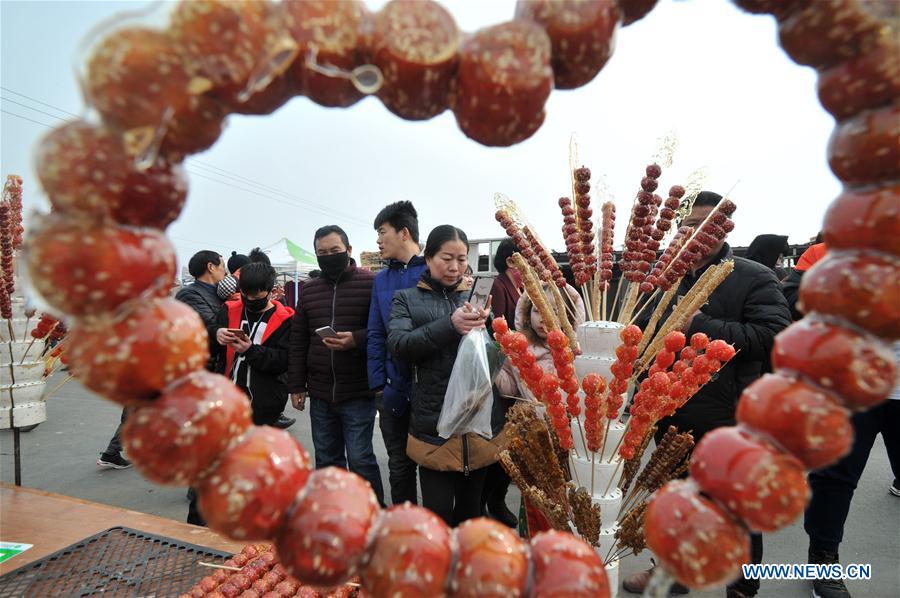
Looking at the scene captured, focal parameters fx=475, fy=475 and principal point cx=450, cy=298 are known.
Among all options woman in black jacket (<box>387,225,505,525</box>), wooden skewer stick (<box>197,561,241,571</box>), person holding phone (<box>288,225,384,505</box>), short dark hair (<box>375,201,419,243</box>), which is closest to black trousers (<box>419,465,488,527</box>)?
woman in black jacket (<box>387,225,505,525</box>)

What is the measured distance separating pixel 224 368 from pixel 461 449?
6.66 feet

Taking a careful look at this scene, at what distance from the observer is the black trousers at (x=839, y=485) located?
2.47 m

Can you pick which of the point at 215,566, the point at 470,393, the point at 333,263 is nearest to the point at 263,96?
the point at 215,566

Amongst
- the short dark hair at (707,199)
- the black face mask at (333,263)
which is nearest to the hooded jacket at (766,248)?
the short dark hair at (707,199)

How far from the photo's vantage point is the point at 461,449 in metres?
2.69

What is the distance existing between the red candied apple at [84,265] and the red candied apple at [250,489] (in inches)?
7.3

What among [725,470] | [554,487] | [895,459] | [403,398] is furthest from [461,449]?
[895,459]

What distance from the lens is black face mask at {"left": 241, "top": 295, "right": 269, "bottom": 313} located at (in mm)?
3615

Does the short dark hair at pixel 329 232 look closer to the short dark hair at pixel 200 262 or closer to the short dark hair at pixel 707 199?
the short dark hair at pixel 200 262

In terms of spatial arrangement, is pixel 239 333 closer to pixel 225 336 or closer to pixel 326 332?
pixel 225 336

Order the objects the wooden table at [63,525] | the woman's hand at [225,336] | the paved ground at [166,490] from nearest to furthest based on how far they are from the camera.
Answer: the wooden table at [63,525] → the paved ground at [166,490] → the woman's hand at [225,336]

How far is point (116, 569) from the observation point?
1702mm

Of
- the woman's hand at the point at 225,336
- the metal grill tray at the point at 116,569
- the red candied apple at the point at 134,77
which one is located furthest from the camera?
the woman's hand at the point at 225,336

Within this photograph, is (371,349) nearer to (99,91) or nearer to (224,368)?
(224,368)
